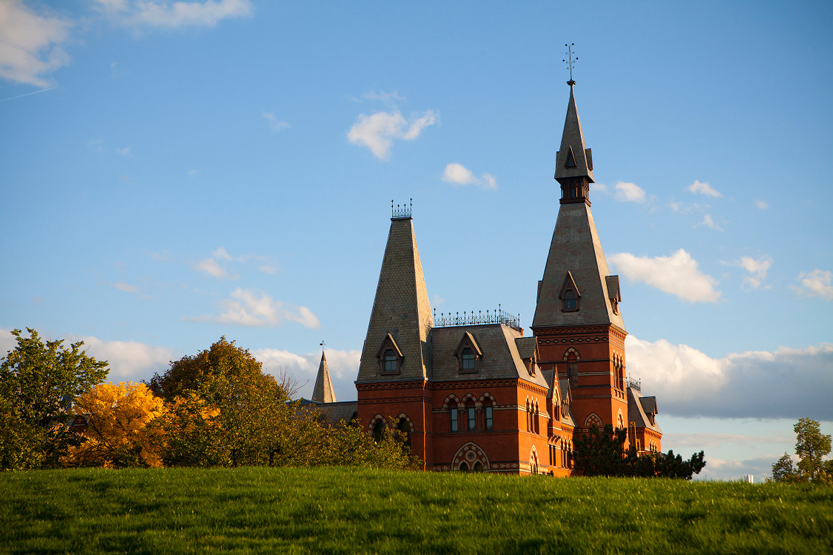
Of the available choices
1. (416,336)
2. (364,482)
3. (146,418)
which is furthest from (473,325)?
(364,482)

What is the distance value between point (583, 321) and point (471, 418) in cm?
1564

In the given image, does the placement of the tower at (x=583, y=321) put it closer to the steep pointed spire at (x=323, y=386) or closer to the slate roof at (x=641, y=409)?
the slate roof at (x=641, y=409)

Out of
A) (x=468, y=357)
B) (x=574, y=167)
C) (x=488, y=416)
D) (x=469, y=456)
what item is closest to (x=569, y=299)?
(x=574, y=167)

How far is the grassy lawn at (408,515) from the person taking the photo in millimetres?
15656

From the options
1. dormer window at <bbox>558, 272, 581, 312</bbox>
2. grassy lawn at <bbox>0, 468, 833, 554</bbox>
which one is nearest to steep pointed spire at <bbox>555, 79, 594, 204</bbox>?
dormer window at <bbox>558, 272, 581, 312</bbox>

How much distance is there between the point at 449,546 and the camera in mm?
16266

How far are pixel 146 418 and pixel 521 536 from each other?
4169 cm

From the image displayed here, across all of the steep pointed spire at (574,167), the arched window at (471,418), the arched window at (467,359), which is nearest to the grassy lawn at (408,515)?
the arched window at (471,418)

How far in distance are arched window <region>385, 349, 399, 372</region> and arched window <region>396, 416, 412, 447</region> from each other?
3.19 metres

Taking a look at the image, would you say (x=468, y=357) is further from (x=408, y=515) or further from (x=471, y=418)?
(x=408, y=515)

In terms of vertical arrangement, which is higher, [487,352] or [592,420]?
[487,352]

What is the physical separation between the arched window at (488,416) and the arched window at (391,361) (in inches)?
245

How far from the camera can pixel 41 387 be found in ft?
157

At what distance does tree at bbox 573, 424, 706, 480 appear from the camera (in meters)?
50.2
